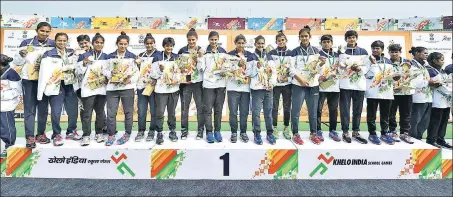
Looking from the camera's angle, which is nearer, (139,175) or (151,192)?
(151,192)

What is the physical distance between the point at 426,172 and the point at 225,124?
167 inches

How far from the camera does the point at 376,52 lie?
12.0ft

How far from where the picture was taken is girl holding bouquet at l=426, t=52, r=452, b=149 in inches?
154

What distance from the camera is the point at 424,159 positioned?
332cm

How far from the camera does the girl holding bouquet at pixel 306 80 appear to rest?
11.6 feet

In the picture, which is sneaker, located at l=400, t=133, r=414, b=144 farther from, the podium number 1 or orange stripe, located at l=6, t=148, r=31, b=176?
orange stripe, located at l=6, t=148, r=31, b=176

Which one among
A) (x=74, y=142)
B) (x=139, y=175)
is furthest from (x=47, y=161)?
(x=139, y=175)

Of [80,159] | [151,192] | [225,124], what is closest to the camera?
[151,192]

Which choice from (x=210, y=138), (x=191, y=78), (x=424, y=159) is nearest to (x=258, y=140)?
(x=210, y=138)

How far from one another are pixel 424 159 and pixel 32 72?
17.7ft

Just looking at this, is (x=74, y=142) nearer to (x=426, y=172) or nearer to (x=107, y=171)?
(x=107, y=171)

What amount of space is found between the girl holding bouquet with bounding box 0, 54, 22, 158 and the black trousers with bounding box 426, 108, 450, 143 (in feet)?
20.5

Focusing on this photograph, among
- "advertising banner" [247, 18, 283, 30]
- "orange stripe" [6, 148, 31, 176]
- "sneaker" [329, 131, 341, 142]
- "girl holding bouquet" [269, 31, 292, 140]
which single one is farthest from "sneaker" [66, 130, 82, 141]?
"advertising banner" [247, 18, 283, 30]

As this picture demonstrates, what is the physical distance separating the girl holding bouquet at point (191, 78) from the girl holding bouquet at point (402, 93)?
292cm
